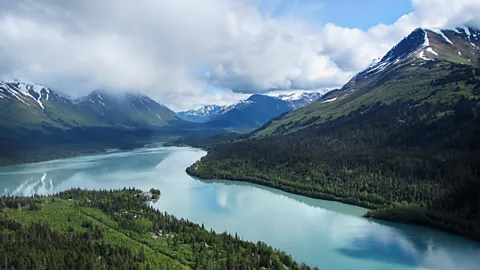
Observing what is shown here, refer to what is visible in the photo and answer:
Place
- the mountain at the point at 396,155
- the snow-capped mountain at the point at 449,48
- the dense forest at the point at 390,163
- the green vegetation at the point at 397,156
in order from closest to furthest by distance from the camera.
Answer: the dense forest at the point at 390,163 < the green vegetation at the point at 397,156 < the mountain at the point at 396,155 < the snow-capped mountain at the point at 449,48

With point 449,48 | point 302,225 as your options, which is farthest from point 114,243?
point 449,48

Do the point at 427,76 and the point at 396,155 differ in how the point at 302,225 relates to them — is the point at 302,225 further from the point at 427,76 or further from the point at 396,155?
the point at 427,76

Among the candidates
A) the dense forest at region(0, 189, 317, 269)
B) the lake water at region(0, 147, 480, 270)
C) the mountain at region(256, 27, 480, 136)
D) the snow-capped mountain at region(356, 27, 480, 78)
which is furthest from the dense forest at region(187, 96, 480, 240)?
the snow-capped mountain at region(356, 27, 480, 78)

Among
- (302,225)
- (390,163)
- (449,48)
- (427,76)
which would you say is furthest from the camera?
(449,48)

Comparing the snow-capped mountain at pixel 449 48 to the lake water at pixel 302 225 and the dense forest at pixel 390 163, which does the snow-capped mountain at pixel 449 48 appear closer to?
the dense forest at pixel 390 163

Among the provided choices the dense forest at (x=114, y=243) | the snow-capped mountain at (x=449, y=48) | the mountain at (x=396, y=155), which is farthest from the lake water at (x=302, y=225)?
the snow-capped mountain at (x=449, y=48)

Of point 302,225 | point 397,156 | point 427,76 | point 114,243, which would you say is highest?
point 427,76
